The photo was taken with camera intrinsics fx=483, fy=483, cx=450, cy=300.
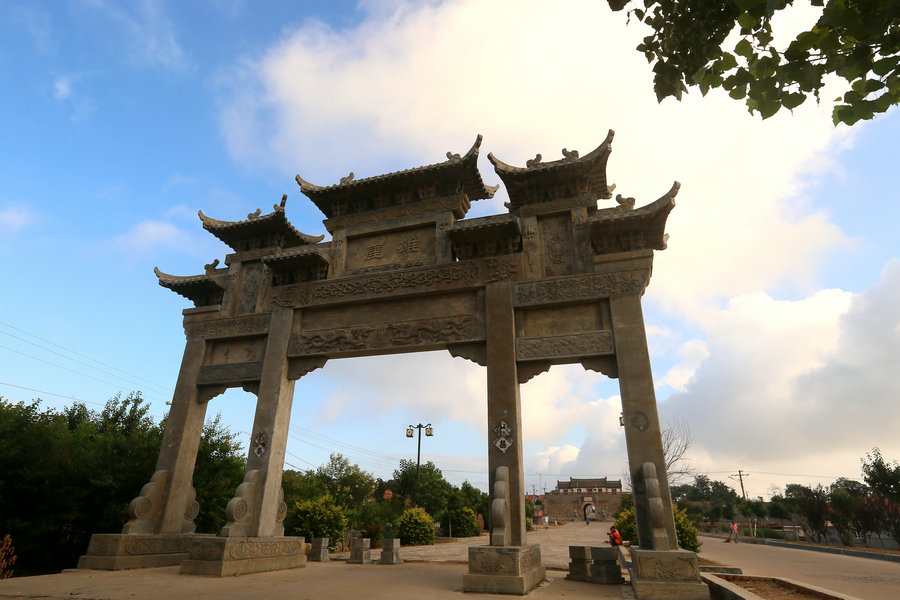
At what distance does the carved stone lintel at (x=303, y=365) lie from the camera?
35.3ft

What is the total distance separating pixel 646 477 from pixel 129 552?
9.65 m

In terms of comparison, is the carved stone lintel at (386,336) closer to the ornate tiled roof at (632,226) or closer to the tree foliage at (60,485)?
the ornate tiled roof at (632,226)

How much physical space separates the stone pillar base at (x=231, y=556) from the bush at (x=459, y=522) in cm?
1943

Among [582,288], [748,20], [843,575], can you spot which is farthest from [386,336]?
[843,575]

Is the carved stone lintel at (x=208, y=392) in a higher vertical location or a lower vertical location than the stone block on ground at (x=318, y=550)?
higher

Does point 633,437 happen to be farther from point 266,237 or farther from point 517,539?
point 266,237

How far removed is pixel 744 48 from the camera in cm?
341

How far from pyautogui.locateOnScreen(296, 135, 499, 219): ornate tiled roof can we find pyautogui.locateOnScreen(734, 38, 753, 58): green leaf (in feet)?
24.6

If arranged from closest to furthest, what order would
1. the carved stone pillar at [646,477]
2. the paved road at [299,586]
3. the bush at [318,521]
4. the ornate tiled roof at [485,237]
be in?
the paved road at [299,586] < the carved stone pillar at [646,477] < the ornate tiled roof at [485,237] < the bush at [318,521]

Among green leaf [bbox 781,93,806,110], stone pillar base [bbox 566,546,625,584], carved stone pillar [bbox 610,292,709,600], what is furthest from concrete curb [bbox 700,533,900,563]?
green leaf [bbox 781,93,806,110]

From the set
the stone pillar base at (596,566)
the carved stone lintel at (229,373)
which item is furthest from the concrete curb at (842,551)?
the carved stone lintel at (229,373)

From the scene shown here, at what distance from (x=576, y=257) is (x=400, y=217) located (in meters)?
4.20

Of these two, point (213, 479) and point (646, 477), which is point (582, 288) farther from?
point (213, 479)

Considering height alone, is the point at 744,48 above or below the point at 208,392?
above
